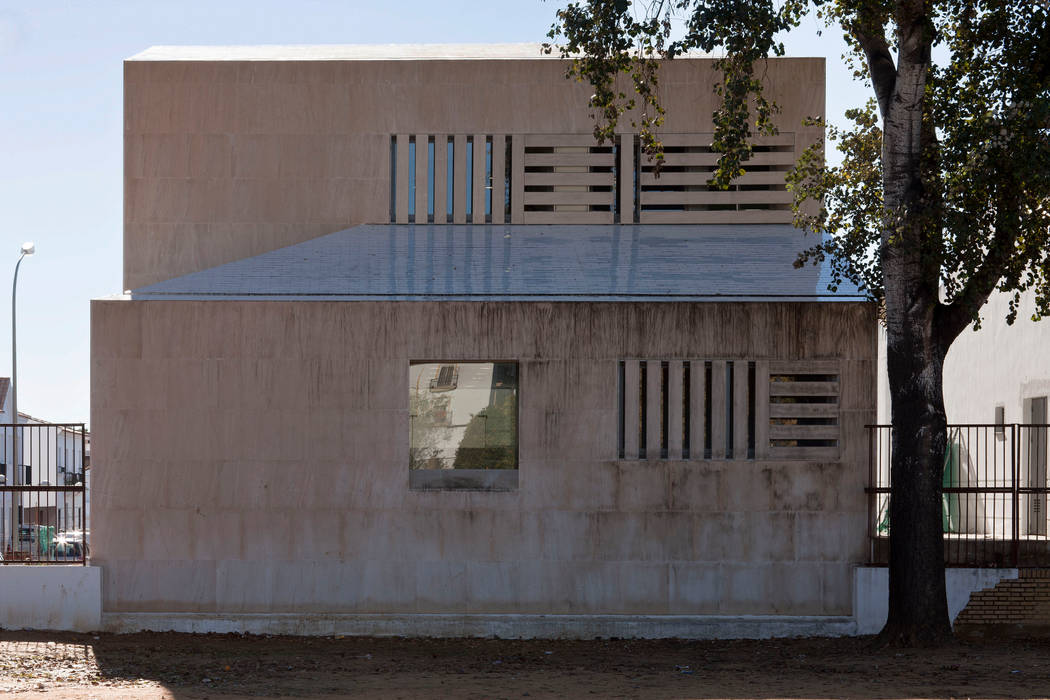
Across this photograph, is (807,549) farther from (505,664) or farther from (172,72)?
(172,72)

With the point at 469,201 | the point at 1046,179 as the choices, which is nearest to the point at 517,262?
the point at 469,201

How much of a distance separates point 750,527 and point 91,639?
849 centimetres

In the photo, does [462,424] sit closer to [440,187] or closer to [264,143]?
[440,187]

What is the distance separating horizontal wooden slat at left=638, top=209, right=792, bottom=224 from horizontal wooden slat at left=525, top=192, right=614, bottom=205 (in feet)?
2.04

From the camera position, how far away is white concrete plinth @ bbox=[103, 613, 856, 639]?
16.0 metres

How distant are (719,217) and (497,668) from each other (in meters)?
8.36

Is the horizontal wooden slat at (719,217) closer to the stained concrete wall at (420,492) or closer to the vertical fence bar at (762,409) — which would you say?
the stained concrete wall at (420,492)

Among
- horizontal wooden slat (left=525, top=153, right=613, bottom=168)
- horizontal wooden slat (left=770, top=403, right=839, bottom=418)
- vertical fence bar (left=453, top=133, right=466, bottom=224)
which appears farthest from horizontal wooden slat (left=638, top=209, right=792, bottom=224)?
horizontal wooden slat (left=770, top=403, right=839, bottom=418)

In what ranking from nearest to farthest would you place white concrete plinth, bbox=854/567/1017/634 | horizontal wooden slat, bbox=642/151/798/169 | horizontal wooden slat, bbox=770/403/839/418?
white concrete plinth, bbox=854/567/1017/634 → horizontal wooden slat, bbox=770/403/839/418 → horizontal wooden slat, bbox=642/151/798/169

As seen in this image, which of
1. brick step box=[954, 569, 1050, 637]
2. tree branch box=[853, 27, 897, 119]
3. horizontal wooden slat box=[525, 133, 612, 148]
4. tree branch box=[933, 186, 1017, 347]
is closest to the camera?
tree branch box=[933, 186, 1017, 347]

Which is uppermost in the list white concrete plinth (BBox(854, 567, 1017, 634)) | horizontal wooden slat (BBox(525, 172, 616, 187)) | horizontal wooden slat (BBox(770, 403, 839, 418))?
horizontal wooden slat (BBox(525, 172, 616, 187))

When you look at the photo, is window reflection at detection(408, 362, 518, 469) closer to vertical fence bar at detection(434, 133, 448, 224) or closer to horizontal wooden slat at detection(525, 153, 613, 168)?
vertical fence bar at detection(434, 133, 448, 224)

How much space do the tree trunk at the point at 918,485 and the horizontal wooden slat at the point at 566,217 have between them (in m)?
5.75

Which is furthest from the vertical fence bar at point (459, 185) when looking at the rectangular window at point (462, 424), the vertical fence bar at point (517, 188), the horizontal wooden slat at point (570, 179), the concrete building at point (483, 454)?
the rectangular window at point (462, 424)
